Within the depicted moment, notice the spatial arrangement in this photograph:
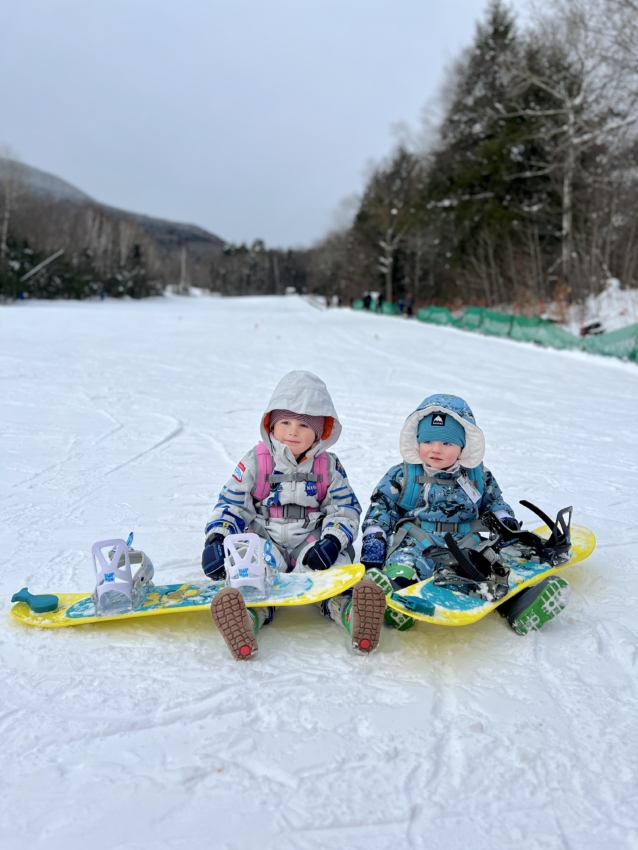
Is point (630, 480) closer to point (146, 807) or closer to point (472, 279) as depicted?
point (146, 807)

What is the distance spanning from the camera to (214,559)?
2.67 metres

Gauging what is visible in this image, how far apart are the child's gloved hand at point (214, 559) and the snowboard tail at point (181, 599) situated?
0.23 feet

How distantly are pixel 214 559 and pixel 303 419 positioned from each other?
2.51 feet

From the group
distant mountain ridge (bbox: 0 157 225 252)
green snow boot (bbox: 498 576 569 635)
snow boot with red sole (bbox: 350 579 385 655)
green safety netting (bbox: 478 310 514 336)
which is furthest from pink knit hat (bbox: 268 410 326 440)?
distant mountain ridge (bbox: 0 157 225 252)

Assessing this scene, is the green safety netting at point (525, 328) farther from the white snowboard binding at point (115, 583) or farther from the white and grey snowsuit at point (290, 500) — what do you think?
the white snowboard binding at point (115, 583)

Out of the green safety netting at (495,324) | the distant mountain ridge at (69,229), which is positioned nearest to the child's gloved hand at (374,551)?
the green safety netting at (495,324)

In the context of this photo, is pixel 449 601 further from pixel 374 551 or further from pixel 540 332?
pixel 540 332

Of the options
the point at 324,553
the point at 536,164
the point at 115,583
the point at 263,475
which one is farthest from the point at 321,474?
the point at 536,164

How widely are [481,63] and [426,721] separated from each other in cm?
3062

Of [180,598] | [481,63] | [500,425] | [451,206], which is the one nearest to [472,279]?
[451,206]

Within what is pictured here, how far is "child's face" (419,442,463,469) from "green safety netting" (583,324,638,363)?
1056 centimetres

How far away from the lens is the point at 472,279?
2666 centimetres

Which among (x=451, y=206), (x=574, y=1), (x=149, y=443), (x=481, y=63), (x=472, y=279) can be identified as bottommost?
(x=149, y=443)

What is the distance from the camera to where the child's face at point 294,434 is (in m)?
2.93
